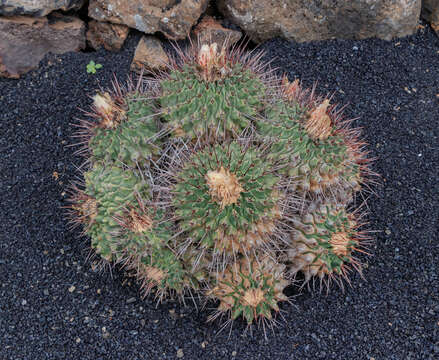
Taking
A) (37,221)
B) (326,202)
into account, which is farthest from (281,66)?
(37,221)

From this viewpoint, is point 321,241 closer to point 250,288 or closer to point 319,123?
point 250,288

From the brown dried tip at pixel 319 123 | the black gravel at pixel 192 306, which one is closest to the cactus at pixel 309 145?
the brown dried tip at pixel 319 123

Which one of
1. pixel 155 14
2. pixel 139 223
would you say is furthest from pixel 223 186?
pixel 155 14

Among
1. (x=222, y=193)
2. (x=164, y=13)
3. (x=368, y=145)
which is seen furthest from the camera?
(x=164, y=13)

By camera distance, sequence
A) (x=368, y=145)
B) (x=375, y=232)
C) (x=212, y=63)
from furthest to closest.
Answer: (x=368, y=145) → (x=375, y=232) → (x=212, y=63)

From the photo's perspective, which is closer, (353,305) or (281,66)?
(353,305)

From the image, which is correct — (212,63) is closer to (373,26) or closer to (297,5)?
(297,5)

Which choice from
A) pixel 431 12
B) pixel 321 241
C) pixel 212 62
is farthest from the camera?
pixel 431 12
